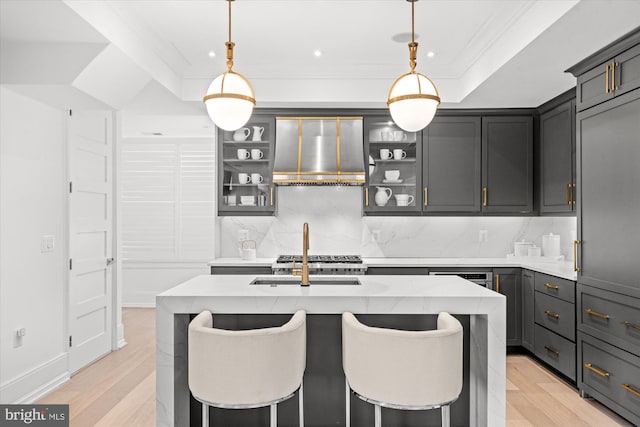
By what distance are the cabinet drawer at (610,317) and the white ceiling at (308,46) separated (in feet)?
5.57

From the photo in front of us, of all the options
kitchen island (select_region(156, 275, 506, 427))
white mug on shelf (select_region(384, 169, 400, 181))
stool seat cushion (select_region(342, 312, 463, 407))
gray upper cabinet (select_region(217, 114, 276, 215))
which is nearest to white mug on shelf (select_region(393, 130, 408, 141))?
white mug on shelf (select_region(384, 169, 400, 181))

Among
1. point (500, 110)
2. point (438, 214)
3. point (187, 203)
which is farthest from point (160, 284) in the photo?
point (500, 110)

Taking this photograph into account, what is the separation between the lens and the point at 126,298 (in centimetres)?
680

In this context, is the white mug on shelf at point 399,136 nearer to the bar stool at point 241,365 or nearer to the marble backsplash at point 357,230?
the marble backsplash at point 357,230

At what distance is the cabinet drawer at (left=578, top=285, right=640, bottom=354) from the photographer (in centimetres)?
288

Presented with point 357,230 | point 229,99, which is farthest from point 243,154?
point 229,99

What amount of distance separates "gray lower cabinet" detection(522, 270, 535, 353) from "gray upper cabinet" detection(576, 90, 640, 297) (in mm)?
887

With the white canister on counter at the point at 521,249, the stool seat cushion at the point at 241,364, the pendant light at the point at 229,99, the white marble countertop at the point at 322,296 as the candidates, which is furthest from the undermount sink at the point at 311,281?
the white canister on counter at the point at 521,249

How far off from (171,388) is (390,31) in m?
3.01

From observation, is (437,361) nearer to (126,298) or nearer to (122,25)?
(122,25)

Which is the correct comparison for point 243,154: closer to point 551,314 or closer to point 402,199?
point 402,199

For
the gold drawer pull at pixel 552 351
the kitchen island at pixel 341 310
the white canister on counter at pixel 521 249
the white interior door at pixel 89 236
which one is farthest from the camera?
the white canister on counter at pixel 521 249

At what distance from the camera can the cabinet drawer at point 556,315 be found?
3.62 meters

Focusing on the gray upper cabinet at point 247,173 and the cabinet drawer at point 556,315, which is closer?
the cabinet drawer at point 556,315
